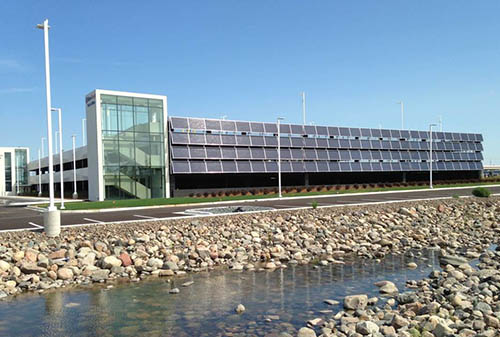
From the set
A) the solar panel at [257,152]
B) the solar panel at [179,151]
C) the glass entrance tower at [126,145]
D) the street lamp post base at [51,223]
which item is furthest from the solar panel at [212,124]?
the street lamp post base at [51,223]

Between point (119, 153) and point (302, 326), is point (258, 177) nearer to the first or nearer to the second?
point (119, 153)

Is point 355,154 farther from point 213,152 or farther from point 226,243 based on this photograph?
point 226,243

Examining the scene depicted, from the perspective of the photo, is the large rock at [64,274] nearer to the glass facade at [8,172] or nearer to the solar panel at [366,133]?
the solar panel at [366,133]

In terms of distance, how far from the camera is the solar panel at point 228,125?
45.8 m

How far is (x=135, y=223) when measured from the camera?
1962cm

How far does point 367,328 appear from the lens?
25.8 feet

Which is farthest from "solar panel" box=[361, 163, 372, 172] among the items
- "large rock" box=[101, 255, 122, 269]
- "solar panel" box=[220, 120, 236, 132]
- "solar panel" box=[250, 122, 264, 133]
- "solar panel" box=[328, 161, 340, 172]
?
"large rock" box=[101, 255, 122, 269]

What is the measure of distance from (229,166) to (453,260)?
104 ft

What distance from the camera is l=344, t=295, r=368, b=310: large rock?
968 centimetres

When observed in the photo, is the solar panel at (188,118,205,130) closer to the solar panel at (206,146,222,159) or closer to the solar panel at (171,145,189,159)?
the solar panel at (206,146,222,159)

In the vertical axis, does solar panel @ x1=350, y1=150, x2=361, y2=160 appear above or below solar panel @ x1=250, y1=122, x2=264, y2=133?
below

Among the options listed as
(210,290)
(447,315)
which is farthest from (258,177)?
(447,315)

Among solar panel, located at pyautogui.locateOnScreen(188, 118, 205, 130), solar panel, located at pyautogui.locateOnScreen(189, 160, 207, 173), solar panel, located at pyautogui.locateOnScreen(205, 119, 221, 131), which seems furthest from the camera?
solar panel, located at pyautogui.locateOnScreen(205, 119, 221, 131)

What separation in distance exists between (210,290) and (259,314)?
2343 mm
